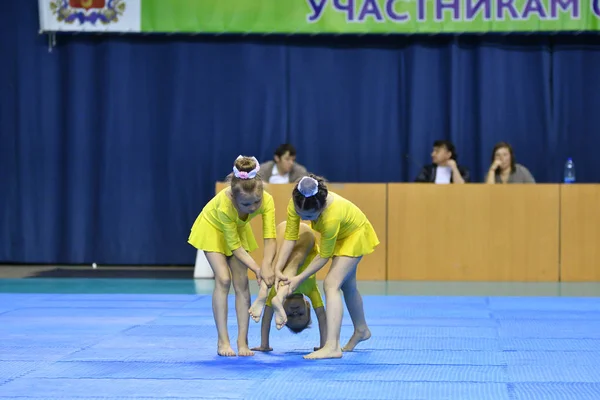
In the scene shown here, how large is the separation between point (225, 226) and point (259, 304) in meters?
0.51

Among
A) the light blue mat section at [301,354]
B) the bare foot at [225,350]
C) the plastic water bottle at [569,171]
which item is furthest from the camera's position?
the plastic water bottle at [569,171]

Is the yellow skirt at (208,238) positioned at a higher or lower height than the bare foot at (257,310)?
higher

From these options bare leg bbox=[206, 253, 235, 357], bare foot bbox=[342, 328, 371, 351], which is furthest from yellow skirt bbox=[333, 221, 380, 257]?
bare leg bbox=[206, 253, 235, 357]

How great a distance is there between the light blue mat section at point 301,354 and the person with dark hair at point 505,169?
253 centimetres

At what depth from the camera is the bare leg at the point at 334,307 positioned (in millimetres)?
5648

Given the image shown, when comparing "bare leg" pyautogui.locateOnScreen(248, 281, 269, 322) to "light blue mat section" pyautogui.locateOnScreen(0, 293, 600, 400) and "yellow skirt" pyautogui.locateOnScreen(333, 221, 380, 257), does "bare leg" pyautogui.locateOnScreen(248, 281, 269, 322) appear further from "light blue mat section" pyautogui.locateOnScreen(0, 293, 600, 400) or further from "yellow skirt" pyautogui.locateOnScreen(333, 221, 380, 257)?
"yellow skirt" pyautogui.locateOnScreen(333, 221, 380, 257)

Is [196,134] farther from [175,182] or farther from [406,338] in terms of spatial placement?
[406,338]

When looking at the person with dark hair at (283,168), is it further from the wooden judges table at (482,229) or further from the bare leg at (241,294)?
the bare leg at (241,294)

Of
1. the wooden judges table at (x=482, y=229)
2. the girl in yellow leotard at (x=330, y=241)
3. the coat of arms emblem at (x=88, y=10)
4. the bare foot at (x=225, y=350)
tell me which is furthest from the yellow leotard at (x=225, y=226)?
the coat of arms emblem at (x=88, y=10)

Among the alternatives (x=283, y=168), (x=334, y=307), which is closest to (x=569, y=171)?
(x=283, y=168)

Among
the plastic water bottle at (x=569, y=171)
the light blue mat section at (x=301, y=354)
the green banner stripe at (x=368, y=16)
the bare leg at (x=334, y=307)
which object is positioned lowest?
the light blue mat section at (x=301, y=354)

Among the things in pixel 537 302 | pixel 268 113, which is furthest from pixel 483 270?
pixel 268 113

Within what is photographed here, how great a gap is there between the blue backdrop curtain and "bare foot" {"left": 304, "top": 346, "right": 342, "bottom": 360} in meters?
6.62

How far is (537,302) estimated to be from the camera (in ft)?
28.7
